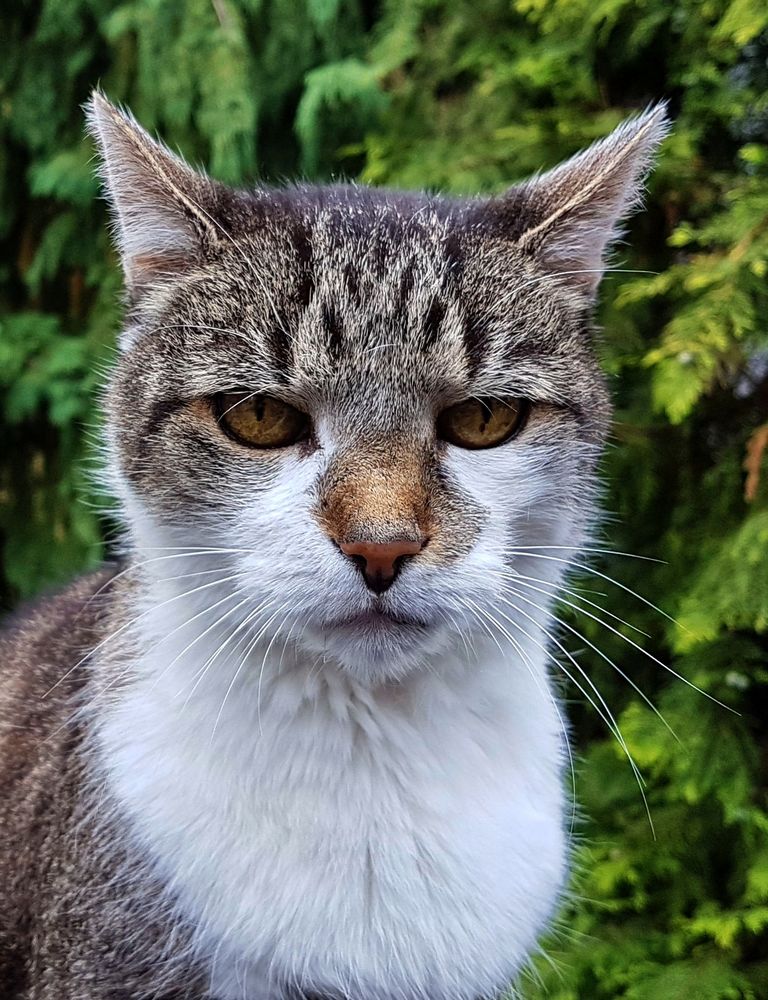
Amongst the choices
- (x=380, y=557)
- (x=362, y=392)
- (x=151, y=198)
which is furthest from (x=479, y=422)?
(x=151, y=198)

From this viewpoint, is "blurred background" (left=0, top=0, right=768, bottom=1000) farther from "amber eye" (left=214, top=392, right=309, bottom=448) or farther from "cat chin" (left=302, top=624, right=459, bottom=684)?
"amber eye" (left=214, top=392, right=309, bottom=448)

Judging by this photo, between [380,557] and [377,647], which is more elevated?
[380,557]

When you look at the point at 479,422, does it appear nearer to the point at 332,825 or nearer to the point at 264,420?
the point at 264,420

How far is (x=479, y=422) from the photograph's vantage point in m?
1.39

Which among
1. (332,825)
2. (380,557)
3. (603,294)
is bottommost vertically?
(332,825)

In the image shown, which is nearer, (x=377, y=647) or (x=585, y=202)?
(x=377, y=647)

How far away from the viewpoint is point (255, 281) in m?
1.41

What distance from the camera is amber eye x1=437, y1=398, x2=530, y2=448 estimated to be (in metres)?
1.37

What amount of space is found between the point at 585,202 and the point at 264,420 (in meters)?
0.57

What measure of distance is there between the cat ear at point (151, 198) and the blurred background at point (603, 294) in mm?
560

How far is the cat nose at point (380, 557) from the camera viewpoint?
119cm

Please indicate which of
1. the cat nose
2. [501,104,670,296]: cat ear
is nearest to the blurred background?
the cat nose

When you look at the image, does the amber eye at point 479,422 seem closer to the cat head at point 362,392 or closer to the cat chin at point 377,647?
the cat head at point 362,392

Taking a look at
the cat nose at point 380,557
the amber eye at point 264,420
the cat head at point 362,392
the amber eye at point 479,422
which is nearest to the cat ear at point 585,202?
the cat head at point 362,392
